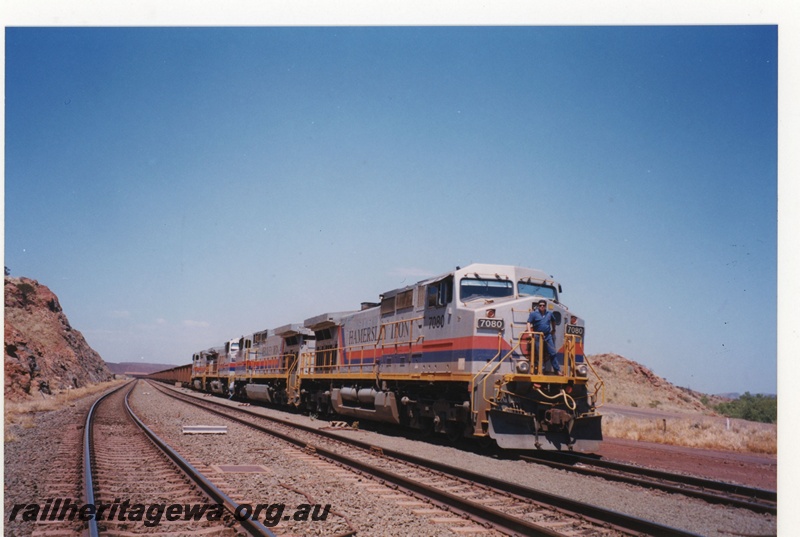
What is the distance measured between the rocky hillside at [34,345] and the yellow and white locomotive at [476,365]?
60.0 ft

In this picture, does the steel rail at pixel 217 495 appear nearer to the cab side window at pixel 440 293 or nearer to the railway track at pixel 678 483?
the railway track at pixel 678 483

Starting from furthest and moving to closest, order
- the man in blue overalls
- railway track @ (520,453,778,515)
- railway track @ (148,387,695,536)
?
1. the man in blue overalls
2. railway track @ (520,453,778,515)
3. railway track @ (148,387,695,536)

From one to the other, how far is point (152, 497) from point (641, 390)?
4086cm

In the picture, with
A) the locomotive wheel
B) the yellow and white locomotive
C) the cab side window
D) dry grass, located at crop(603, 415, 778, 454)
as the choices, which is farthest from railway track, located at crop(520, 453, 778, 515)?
dry grass, located at crop(603, 415, 778, 454)

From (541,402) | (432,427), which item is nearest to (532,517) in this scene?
(541,402)

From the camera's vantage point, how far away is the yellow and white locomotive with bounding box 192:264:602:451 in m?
10.6

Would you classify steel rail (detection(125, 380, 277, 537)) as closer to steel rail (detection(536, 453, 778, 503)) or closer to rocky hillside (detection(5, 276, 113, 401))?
steel rail (detection(536, 453, 778, 503))

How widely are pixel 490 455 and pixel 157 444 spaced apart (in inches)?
251

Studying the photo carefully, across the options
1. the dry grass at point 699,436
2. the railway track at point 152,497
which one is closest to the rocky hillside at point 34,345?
the railway track at point 152,497

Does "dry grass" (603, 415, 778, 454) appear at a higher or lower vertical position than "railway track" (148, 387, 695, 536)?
lower

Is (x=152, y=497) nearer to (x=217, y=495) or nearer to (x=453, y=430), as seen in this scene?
(x=217, y=495)

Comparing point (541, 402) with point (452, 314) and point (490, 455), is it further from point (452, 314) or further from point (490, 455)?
point (452, 314)

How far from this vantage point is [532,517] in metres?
6.50

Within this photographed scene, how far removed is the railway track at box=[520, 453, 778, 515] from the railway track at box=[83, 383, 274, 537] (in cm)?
536
